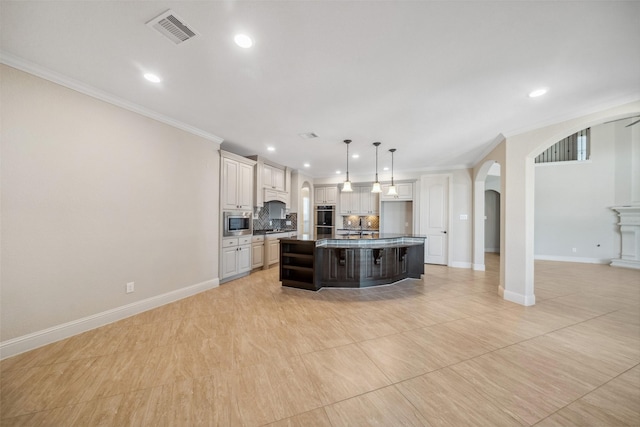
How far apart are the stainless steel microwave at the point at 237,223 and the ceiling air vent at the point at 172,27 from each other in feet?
10.2

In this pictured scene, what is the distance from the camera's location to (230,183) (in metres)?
4.64

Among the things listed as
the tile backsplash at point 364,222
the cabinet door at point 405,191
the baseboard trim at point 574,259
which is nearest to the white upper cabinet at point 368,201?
the tile backsplash at point 364,222

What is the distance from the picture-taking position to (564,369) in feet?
6.72

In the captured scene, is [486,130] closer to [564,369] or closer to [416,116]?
[416,116]

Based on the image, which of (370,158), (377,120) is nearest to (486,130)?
(377,120)

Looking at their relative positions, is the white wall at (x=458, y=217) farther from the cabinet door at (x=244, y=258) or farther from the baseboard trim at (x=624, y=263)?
the cabinet door at (x=244, y=258)

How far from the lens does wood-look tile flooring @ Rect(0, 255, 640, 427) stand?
5.11 feet

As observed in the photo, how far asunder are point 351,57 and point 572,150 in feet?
32.7

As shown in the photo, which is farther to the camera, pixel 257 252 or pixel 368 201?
pixel 368 201

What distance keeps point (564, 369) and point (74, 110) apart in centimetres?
563

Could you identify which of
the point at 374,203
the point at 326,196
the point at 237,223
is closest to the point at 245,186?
the point at 237,223

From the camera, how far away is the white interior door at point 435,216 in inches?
251

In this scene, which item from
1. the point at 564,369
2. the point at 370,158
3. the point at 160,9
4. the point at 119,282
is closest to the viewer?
the point at 160,9

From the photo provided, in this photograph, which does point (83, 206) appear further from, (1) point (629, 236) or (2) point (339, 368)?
(1) point (629, 236)
